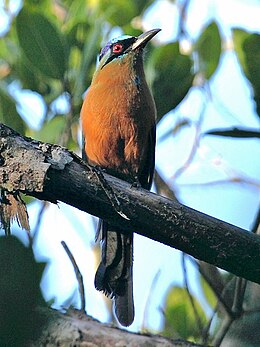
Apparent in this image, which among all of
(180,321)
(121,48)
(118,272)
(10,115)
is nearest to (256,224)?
(118,272)

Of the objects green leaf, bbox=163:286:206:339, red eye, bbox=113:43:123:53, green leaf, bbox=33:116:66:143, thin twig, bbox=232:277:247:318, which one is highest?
red eye, bbox=113:43:123:53

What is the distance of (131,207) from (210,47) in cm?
227

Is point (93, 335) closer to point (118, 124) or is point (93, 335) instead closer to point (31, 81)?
point (118, 124)

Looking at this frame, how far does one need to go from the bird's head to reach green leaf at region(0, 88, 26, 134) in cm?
70

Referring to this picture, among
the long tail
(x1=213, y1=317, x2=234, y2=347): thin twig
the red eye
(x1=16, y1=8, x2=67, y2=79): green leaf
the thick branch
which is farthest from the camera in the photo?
the red eye

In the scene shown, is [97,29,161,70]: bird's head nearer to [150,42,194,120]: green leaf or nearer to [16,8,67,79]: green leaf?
[150,42,194,120]: green leaf

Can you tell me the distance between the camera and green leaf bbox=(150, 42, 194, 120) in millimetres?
4023

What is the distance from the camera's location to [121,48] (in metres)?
4.45

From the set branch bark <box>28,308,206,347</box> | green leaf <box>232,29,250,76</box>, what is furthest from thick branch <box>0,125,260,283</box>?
green leaf <box>232,29,250,76</box>

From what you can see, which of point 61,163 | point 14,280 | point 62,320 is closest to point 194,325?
point 62,320

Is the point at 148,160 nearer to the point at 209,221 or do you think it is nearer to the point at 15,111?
the point at 15,111

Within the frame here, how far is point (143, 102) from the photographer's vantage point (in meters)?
4.02

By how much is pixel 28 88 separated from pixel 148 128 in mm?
782

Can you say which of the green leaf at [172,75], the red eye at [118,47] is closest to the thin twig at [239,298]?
the green leaf at [172,75]
